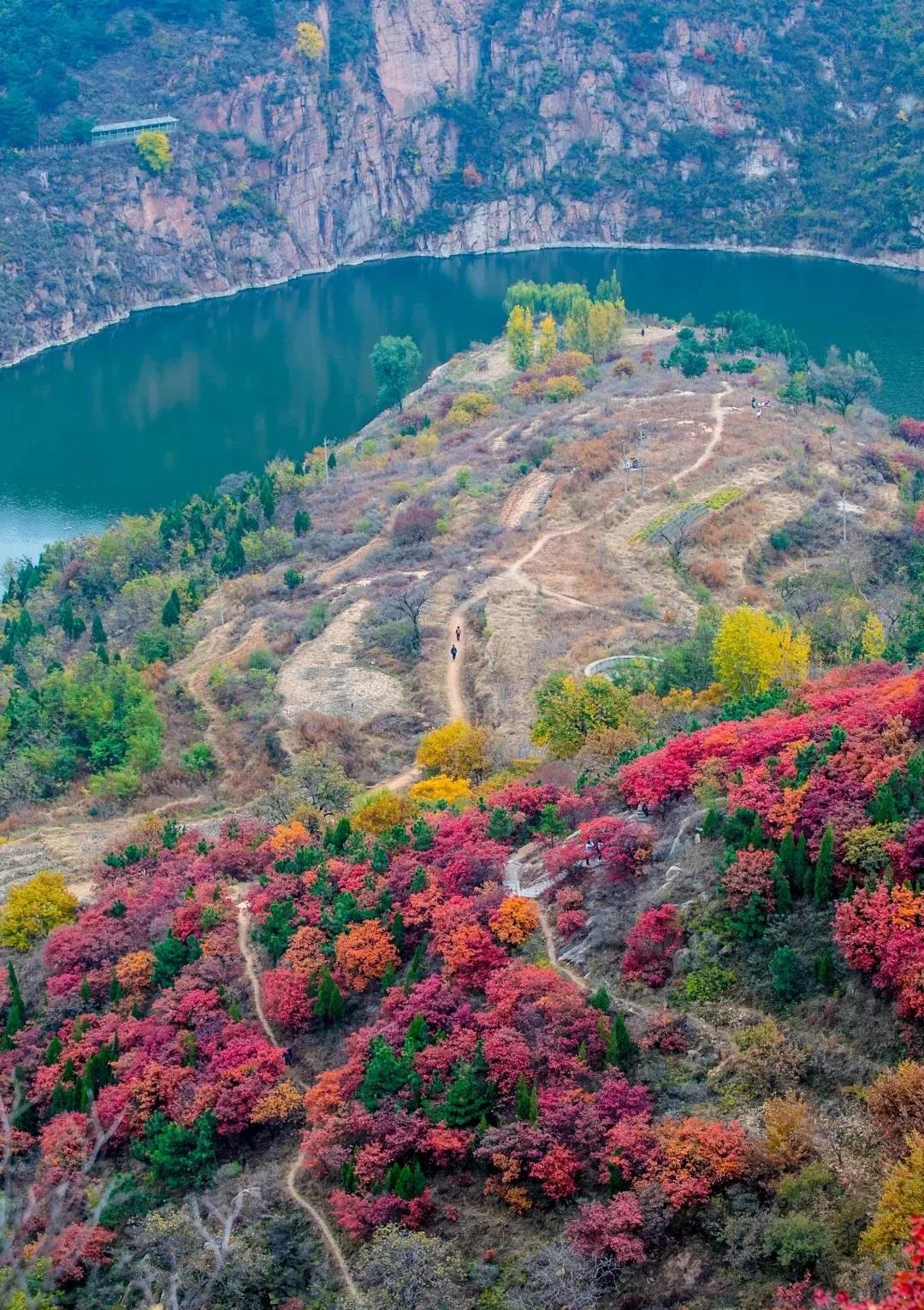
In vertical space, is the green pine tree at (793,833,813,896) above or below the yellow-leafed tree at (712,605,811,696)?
above

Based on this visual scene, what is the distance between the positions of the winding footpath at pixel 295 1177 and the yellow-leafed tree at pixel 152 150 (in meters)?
125

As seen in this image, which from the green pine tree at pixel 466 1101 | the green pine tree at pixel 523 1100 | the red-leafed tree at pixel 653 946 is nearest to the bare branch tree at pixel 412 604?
the red-leafed tree at pixel 653 946

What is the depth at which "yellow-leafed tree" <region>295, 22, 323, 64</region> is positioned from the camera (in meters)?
156

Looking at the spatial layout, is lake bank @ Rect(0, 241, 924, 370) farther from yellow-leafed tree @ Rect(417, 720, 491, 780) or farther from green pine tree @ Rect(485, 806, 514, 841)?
green pine tree @ Rect(485, 806, 514, 841)

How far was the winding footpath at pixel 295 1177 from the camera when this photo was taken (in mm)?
22203

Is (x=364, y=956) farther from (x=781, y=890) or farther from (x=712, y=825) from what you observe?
(x=781, y=890)

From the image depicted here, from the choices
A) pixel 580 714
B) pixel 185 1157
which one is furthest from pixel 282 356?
pixel 185 1157

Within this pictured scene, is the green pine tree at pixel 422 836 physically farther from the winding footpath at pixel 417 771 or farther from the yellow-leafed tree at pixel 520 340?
the yellow-leafed tree at pixel 520 340

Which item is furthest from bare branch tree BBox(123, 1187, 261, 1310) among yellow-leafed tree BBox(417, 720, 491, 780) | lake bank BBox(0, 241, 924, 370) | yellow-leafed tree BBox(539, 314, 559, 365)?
lake bank BBox(0, 241, 924, 370)

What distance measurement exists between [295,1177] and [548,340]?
274 ft

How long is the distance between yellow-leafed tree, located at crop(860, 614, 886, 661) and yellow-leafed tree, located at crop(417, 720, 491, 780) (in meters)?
11.5

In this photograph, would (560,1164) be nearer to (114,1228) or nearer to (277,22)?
Answer: (114,1228)

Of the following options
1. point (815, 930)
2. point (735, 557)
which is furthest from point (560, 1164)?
point (735, 557)

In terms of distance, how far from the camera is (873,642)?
43.7 metres
